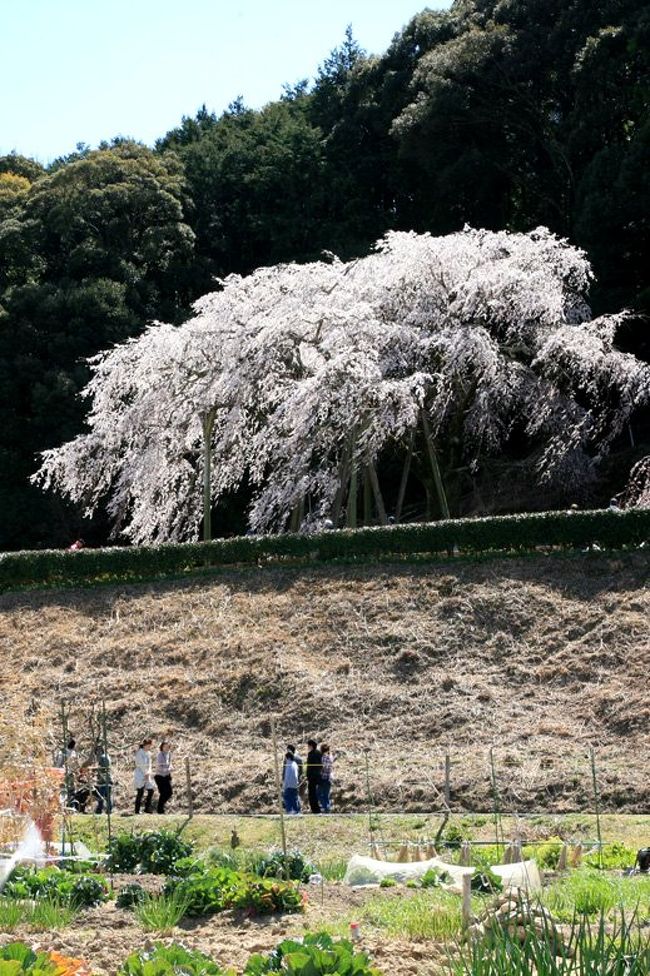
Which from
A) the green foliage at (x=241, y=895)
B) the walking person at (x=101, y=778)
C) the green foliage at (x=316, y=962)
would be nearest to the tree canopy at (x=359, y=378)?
the walking person at (x=101, y=778)

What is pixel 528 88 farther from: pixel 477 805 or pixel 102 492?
pixel 477 805

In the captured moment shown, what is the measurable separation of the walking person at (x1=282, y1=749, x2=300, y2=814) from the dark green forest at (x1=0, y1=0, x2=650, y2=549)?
16.8m

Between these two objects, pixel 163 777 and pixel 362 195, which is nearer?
pixel 163 777

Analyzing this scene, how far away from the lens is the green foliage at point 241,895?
10.6 meters

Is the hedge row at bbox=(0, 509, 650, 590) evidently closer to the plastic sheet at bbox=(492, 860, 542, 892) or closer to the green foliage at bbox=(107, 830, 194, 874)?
the green foliage at bbox=(107, 830, 194, 874)

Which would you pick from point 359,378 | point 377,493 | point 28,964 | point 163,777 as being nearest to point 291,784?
point 163,777

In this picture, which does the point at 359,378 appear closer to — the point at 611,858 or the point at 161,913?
the point at 611,858

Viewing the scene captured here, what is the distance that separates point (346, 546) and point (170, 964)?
20.9 metres

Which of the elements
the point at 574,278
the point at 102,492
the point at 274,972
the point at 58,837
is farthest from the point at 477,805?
the point at 102,492

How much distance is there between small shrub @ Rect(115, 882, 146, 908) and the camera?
11.0 metres

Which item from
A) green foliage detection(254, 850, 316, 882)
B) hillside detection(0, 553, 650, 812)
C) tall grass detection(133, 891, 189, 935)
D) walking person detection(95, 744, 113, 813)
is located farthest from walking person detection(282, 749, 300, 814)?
tall grass detection(133, 891, 189, 935)

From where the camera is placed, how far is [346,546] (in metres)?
28.2

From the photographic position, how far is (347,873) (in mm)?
12969

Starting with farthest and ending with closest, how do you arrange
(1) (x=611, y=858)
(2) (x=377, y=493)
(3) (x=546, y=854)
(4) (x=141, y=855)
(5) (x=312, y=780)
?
(2) (x=377, y=493), (5) (x=312, y=780), (1) (x=611, y=858), (3) (x=546, y=854), (4) (x=141, y=855)
